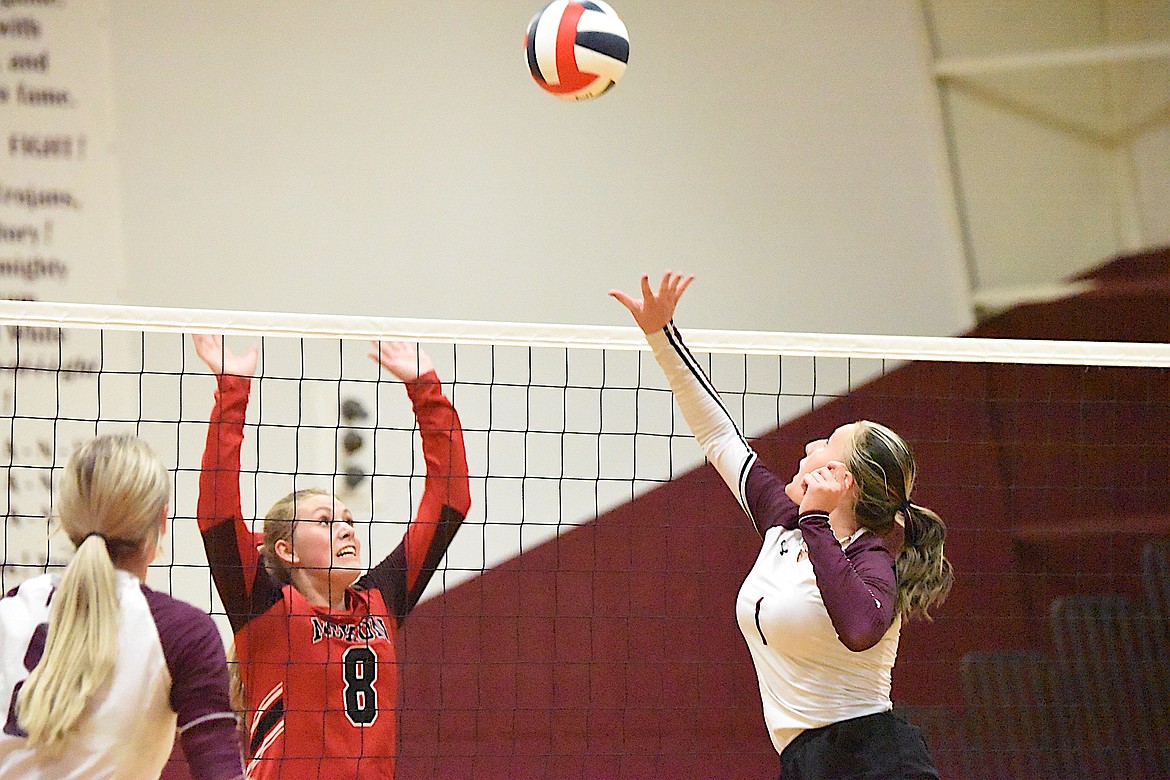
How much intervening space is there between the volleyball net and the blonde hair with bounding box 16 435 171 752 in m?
2.84

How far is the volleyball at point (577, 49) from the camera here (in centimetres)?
352

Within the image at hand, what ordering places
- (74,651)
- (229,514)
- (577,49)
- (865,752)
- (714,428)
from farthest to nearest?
(577,49), (229,514), (714,428), (865,752), (74,651)

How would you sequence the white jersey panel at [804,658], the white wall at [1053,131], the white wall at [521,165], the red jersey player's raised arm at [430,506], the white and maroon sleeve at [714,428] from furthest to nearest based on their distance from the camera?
the white wall at [1053,131] → the white wall at [521,165] → the red jersey player's raised arm at [430,506] → the white and maroon sleeve at [714,428] → the white jersey panel at [804,658]

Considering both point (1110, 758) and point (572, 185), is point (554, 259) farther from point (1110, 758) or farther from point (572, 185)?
point (1110, 758)

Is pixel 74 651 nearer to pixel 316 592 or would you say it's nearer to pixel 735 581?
pixel 316 592

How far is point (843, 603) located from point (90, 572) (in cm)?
131

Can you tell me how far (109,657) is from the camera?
2039mm

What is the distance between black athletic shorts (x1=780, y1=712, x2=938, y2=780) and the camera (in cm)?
246

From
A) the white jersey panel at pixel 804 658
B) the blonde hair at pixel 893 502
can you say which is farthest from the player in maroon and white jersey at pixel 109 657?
the blonde hair at pixel 893 502

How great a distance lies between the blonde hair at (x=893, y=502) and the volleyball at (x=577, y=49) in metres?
1.42

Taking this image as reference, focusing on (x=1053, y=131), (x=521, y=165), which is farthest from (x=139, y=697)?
(x=1053, y=131)

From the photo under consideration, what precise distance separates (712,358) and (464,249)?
1180mm

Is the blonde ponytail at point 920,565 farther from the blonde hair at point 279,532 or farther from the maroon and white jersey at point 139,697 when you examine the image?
the blonde hair at point 279,532

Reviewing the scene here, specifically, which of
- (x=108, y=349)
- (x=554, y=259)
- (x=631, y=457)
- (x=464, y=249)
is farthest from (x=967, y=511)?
(x=108, y=349)
